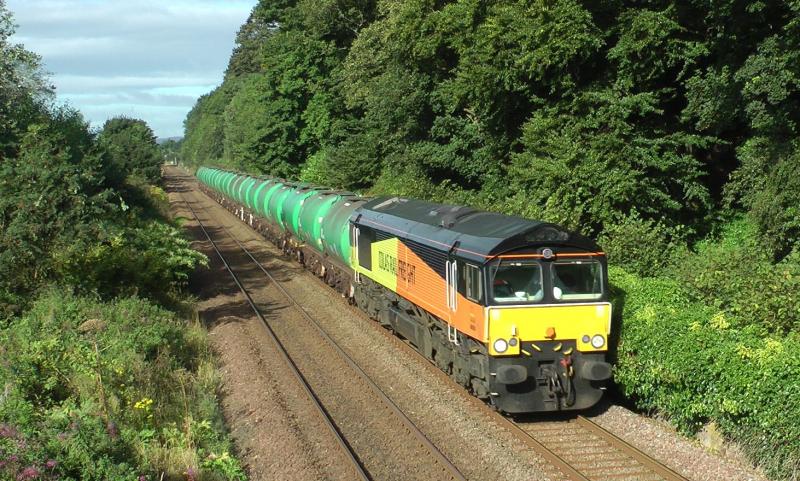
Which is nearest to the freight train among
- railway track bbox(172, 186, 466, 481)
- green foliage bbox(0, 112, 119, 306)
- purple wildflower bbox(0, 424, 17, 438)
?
railway track bbox(172, 186, 466, 481)

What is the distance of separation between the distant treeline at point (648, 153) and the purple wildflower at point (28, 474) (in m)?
8.42

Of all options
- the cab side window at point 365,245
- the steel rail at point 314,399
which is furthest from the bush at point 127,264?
the cab side window at point 365,245

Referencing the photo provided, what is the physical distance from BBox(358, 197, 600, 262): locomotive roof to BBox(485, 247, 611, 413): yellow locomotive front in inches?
6.9

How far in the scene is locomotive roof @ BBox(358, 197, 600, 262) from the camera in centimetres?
1164

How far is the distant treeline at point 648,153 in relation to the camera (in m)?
10.9

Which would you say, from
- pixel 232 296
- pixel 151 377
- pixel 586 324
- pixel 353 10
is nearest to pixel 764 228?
pixel 586 324

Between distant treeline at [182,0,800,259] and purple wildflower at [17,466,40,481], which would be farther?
distant treeline at [182,0,800,259]

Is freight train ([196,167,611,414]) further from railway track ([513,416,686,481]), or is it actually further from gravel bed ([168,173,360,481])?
gravel bed ([168,173,360,481])

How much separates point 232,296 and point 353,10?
1144 inches

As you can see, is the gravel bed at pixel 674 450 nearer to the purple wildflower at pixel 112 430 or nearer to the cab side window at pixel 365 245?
the purple wildflower at pixel 112 430

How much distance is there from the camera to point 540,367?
11.8 meters

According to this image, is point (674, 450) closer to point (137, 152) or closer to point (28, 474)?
point (28, 474)

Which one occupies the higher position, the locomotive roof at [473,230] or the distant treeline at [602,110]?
the distant treeline at [602,110]

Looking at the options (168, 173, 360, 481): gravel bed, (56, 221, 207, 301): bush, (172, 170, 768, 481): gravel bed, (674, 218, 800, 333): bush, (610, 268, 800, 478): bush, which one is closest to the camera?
(610, 268, 800, 478): bush
